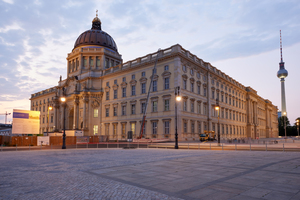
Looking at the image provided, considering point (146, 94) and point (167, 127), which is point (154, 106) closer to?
point (146, 94)

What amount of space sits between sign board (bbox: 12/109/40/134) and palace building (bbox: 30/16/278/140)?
22.2 ft

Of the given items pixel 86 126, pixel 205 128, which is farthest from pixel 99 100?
pixel 205 128

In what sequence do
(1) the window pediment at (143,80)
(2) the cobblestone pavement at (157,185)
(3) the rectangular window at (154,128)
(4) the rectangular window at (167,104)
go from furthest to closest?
(1) the window pediment at (143,80) → (3) the rectangular window at (154,128) → (4) the rectangular window at (167,104) → (2) the cobblestone pavement at (157,185)

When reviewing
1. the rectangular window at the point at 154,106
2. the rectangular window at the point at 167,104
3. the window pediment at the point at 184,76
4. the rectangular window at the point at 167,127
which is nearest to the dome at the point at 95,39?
the rectangular window at the point at 154,106

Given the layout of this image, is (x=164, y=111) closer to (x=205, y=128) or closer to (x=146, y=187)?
(x=205, y=128)

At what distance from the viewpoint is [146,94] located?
53.2 m

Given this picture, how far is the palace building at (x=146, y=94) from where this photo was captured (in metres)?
A: 49.0

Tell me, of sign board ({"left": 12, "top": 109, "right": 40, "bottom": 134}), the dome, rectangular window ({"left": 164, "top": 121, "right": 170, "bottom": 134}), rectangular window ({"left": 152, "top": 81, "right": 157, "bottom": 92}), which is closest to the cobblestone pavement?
sign board ({"left": 12, "top": 109, "right": 40, "bottom": 134})

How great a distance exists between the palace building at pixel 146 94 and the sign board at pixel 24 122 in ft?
22.2

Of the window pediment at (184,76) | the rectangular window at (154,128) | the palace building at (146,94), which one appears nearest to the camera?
the window pediment at (184,76)

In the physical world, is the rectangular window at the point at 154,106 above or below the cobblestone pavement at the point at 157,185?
above

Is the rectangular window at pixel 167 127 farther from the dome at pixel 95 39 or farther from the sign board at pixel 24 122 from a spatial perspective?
the dome at pixel 95 39

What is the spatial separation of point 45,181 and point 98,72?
61554 millimetres

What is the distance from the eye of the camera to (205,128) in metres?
55.6
